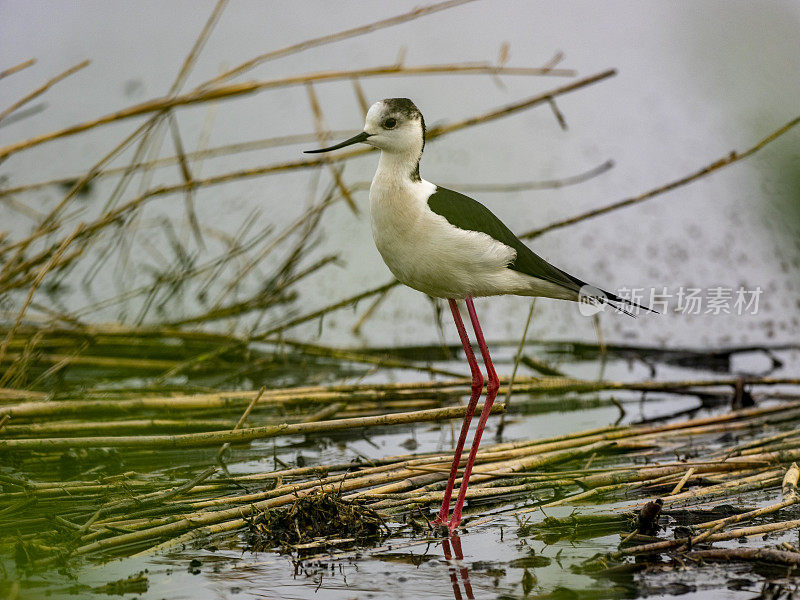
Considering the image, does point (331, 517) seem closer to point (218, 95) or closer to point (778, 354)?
point (218, 95)

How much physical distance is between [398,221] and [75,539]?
1.40 meters

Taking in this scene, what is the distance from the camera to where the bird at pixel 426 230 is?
3252mm

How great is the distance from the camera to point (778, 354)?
248 inches

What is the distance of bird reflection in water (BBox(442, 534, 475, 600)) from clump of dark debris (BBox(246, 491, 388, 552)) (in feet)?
0.77

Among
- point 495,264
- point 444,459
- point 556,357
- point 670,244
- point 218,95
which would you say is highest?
point 670,244

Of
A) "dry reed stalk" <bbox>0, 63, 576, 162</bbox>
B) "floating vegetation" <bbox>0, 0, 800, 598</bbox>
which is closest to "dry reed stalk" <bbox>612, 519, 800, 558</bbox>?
"floating vegetation" <bbox>0, 0, 800, 598</bbox>

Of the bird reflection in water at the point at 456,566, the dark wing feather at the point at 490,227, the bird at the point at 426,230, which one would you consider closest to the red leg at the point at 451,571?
the bird reflection in water at the point at 456,566

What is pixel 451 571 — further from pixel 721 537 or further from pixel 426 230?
pixel 426 230

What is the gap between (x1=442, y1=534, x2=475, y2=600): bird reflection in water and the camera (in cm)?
265

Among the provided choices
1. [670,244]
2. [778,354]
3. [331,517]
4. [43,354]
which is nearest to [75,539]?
[331,517]

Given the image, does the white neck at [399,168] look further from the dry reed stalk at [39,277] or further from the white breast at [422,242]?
the dry reed stalk at [39,277]

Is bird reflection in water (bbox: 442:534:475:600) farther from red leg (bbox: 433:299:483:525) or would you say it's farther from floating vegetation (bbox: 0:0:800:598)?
red leg (bbox: 433:299:483:525)

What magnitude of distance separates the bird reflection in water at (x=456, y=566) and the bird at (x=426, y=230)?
0.10m

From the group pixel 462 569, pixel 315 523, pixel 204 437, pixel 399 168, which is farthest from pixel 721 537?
pixel 204 437
